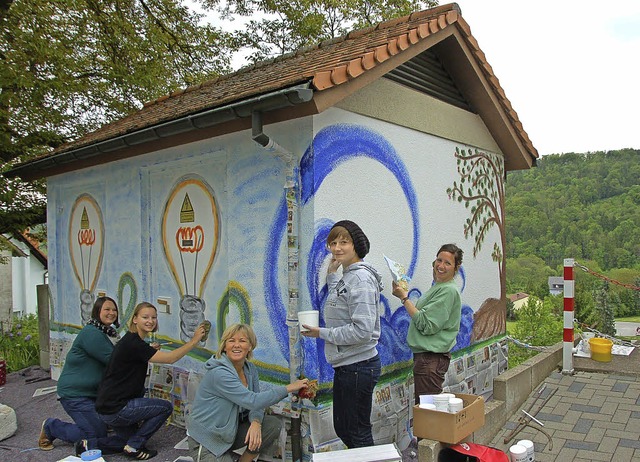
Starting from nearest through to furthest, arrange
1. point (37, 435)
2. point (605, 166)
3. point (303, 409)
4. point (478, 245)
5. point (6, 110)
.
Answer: point (303, 409) < point (37, 435) < point (478, 245) < point (6, 110) < point (605, 166)

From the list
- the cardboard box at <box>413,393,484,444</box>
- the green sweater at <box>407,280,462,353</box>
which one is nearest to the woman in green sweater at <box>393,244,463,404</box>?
the green sweater at <box>407,280,462,353</box>

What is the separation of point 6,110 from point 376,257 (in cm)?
825

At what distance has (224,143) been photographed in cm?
514

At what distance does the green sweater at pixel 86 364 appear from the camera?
4.96m

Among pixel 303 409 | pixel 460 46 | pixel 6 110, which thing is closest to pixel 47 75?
pixel 6 110

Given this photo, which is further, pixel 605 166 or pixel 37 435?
pixel 605 166

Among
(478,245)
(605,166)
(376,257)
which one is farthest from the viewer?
(605,166)

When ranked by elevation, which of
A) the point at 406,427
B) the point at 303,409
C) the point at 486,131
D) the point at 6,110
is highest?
the point at 6,110

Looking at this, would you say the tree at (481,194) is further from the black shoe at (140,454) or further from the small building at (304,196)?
the black shoe at (140,454)

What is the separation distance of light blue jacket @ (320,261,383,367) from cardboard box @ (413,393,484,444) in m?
0.65

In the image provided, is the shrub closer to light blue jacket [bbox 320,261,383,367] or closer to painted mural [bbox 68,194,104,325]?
painted mural [bbox 68,194,104,325]

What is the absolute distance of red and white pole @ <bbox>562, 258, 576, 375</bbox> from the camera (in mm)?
6973

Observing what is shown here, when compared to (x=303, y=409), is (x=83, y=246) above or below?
above

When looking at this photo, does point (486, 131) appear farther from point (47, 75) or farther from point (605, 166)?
point (605, 166)
